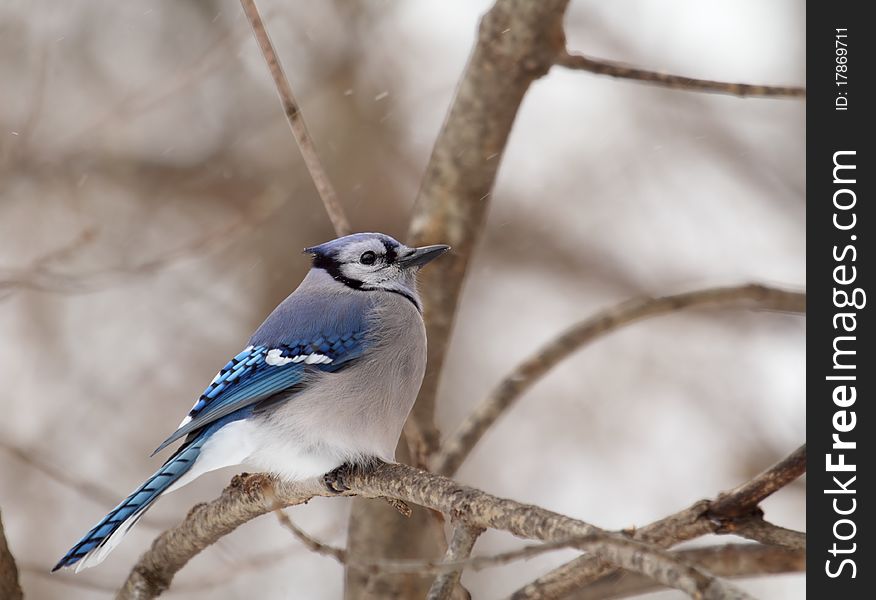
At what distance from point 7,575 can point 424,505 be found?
1.05 m

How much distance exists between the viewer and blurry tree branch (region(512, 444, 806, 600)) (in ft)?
6.39

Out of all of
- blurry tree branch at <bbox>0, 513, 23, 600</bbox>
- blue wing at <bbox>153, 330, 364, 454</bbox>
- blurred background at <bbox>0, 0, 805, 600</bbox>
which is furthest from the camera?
blurred background at <bbox>0, 0, 805, 600</bbox>

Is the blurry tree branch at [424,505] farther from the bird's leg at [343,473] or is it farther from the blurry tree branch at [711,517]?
the blurry tree branch at [711,517]

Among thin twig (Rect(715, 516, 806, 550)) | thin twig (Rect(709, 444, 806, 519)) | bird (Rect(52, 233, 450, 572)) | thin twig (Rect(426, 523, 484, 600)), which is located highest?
bird (Rect(52, 233, 450, 572))

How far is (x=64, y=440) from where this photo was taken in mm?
4930

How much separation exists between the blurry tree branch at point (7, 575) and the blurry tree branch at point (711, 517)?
1265 mm

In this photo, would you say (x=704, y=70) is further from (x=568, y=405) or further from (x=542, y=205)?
(x=568, y=405)

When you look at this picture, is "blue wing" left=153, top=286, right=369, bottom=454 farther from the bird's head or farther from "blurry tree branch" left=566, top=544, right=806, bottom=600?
"blurry tree branch" left=566, top=544, right=806, bottom=600

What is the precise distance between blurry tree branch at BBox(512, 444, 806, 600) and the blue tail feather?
3.16 ft

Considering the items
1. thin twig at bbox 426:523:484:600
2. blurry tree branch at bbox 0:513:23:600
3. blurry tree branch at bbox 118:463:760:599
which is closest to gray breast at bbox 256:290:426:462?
blurry tree branch at bbox 118:463:760:599

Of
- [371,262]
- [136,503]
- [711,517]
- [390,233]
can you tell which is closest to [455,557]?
[711,517]

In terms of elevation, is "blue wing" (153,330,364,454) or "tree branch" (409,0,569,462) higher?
"tree branch" (409,0,569,462)

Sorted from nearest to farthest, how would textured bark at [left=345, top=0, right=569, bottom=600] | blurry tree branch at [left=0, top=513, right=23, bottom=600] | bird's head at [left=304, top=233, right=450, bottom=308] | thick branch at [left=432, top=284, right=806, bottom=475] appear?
blurry tree branch at [left=0, top=513, right=23, bottom=600]
bird's head at [left=304, top=233, right=450, bottom=308]
textured bark at [left=345, top=0, right=569, bottom=600]
thick branch at [left=432, top=284, right=806, bottom=475]
